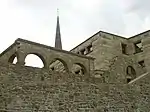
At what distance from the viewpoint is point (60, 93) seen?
999 cm

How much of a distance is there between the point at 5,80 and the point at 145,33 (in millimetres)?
18749

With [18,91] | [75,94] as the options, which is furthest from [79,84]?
[18,91]

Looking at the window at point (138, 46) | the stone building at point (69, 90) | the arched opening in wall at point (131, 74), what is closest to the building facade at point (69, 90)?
the stone building at point (69, 90)

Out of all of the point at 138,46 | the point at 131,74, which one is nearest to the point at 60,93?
the point at 131,74

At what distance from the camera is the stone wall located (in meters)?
9.09

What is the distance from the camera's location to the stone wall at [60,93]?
358 inches

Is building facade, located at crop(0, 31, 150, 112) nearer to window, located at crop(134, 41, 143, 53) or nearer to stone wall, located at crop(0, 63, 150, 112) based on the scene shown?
stone wall, located at crop(0, 63, 150, 112)

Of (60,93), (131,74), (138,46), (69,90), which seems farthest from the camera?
(138,46)

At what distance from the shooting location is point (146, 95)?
1221cm

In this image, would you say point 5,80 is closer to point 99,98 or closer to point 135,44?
point 99,98

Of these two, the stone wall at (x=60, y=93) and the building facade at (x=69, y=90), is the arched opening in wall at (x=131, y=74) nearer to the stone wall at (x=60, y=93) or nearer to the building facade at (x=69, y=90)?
the building facade at (x=69, y=90)

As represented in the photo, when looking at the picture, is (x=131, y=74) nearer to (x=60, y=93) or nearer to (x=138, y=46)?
(x=60, y=93)

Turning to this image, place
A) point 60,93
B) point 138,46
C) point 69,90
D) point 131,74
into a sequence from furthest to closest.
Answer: point 138,46
point 131,74
point 69,90
point 60,93

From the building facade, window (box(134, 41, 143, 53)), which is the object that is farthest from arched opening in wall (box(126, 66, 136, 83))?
window (box(134, 41, 143, 53))
